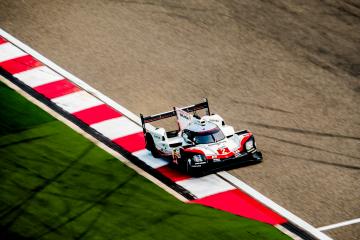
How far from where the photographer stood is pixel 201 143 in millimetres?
16641

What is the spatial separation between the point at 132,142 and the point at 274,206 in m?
3.86

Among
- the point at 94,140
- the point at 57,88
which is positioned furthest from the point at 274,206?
the point at 57,88

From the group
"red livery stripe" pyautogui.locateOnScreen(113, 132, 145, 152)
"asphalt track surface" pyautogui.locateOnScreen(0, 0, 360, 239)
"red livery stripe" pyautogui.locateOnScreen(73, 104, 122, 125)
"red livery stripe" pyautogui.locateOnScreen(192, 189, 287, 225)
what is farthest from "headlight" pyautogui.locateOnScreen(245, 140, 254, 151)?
"red livery stripe" pyautogui.locateOnScreen(73, 104, 122, 125)

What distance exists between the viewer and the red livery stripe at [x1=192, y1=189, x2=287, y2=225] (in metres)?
15.3

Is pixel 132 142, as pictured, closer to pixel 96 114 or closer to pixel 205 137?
pixel 96 114

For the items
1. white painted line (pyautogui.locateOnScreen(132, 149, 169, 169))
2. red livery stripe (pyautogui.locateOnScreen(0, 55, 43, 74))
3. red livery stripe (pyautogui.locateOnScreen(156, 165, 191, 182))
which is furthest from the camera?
red livery stripe (pyautogui.locateOnScreen(0, 55, 43, 74))

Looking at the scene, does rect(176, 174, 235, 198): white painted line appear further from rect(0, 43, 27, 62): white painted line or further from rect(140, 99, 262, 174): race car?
rect(0, 43, 27, 62): white painted line

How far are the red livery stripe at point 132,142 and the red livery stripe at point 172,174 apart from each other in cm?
103

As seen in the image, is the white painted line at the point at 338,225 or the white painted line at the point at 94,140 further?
the white painted line at the point at 94,140

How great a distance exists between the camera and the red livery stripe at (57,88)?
20.1 m

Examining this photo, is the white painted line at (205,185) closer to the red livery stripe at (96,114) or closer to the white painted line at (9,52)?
the red livery stripe at (96,114)

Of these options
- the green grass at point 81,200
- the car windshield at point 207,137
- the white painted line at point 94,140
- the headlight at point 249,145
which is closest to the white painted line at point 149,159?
the white painted line at point 94,140

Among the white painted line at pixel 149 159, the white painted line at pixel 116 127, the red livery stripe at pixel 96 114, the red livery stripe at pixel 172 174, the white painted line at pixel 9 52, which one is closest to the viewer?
the red livery stripe at pixel 172 174

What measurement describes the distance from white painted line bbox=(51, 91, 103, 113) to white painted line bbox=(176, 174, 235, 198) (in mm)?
4077
